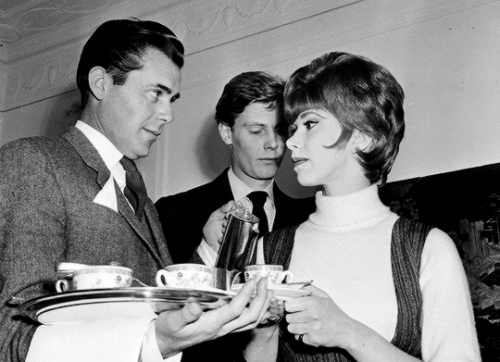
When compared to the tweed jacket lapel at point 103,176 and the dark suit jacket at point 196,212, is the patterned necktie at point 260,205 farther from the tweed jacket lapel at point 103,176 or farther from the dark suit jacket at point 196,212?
the tweed jacket lapel at point 103,176

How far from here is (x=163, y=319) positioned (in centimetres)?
126

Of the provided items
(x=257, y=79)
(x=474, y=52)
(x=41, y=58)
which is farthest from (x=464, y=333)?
(x=41, y=58)

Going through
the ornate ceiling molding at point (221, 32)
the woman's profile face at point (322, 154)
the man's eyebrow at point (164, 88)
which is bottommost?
the woman's profile face at point (322, 154)

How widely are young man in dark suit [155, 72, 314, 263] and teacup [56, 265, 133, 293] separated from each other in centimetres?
115

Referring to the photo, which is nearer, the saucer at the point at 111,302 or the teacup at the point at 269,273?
the saucer at the point at 111,302

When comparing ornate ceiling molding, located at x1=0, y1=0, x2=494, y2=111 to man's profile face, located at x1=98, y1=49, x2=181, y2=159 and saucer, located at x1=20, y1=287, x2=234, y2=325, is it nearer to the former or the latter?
man's profile face, located at x1=98, y1=49, x2=181, y2=159

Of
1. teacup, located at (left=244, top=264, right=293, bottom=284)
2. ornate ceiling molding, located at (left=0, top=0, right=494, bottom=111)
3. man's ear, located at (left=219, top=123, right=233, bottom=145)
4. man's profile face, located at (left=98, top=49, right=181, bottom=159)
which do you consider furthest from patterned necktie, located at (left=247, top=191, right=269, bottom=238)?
ornate ceiling molding, located at (left=0, top=0, right=494, bottom=111)

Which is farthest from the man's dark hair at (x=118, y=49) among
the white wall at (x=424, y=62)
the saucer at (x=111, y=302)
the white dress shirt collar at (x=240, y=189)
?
the white wall at (x=424, y=62)

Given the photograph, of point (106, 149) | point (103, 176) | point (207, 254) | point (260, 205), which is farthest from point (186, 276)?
point (260, 205)

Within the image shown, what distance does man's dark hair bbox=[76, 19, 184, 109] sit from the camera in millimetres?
1984

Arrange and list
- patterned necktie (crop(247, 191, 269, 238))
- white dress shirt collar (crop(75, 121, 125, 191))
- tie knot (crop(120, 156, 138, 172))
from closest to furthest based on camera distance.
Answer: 1. white dress shirt collar (crop(75, 121, 125, 191))
2. tie knot (crop(120, 156, 138, 172))
3. patterned necktie (crop(247, 191, 269, 238))

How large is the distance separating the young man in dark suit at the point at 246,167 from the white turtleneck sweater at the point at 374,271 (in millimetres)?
717

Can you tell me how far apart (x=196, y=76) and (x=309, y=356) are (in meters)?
2.26

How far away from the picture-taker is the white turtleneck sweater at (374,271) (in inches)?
58.4
